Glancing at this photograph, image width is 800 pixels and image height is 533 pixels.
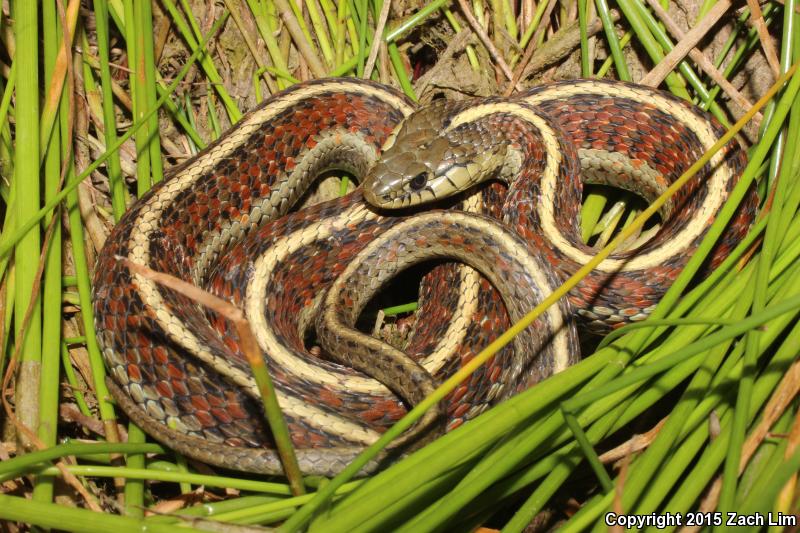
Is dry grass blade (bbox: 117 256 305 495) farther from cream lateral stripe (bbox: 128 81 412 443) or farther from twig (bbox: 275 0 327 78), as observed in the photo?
twig (bbox: 275 0 327 78)

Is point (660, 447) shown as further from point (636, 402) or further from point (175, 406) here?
point (175, 406)

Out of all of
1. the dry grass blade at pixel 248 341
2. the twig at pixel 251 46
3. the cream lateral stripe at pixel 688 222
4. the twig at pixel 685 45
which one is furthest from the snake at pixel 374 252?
the dry grass blade at pixel 248 341

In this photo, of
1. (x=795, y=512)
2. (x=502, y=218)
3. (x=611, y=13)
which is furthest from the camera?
(x=611, y=13)

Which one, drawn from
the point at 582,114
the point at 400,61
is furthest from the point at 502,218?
the point at 400,61

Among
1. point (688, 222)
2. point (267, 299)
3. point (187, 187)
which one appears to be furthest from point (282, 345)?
point (688, 222)

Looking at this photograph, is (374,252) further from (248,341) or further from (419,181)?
(248,341)

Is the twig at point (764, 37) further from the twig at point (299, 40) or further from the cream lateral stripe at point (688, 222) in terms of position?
the twig at point (299, 40)

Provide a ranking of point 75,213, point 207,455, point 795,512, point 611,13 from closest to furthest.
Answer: point 795,512 → point 207,455 → point 75,213 → point 611,13
